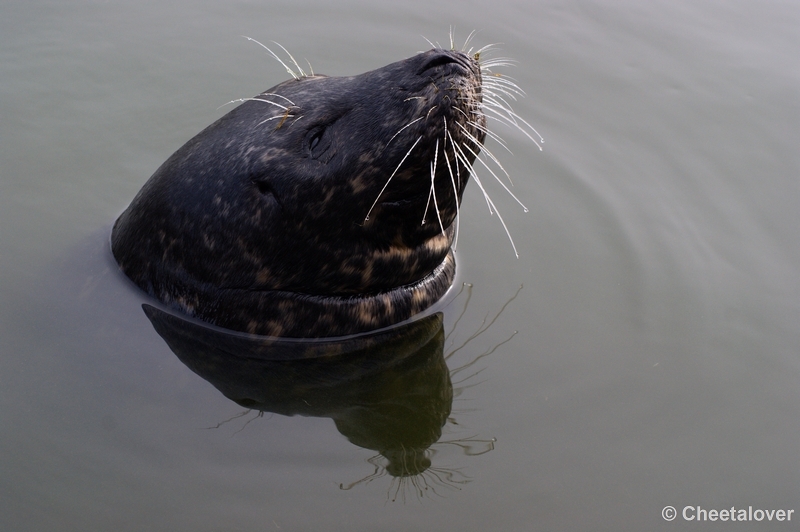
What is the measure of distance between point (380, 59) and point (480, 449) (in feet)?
12.6

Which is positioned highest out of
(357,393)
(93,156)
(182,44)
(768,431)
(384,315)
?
(182,44)

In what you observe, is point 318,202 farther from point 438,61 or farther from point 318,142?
point 438,61

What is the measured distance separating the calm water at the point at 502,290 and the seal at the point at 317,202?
0.39 m

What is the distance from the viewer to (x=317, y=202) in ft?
13.3

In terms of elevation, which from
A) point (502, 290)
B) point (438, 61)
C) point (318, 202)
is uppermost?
point (438, 61)

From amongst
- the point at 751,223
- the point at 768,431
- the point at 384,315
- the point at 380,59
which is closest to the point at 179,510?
the point at 384,315

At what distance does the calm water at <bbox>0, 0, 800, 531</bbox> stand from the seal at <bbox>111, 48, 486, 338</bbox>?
393 millimetres

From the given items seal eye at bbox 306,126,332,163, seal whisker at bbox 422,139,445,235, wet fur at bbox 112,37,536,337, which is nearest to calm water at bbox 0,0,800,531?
wet fur at bbox 112,37,536,337

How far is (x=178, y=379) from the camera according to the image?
443 centimetres

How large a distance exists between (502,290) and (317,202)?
4.72ft

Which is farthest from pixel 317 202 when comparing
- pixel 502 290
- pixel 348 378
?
pixel 502 290

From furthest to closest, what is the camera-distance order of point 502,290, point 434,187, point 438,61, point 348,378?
1. point 502,290
2. point 348,378
3. point 434,187
4. point 438,61

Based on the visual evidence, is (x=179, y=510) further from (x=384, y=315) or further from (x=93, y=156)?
(x=93, y=156)

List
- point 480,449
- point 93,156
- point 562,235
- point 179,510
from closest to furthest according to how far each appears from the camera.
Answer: point 179,510 < point 480,449 < point 562,235 < point 93,156
